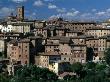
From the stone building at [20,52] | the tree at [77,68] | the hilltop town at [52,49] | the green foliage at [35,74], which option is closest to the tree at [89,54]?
the hilltop town at [52,49]

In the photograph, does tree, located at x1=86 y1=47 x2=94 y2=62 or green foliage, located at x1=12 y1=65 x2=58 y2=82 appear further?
tree, located at x1=86 y1=47 x2=94 y2=62

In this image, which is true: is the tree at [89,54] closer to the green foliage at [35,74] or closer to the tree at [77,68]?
the tree at [77,68]

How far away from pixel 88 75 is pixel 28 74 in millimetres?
4296

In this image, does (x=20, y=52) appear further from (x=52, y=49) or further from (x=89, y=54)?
(x=89, y=54)

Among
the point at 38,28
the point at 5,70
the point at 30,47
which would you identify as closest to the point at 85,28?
the point at 38,28

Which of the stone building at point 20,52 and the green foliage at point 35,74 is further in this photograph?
the stone building at point 20,52

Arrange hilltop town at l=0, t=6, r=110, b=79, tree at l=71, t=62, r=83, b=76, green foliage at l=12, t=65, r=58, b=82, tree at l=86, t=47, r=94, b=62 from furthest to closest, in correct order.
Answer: tree at l=86, t=47, r=94, b=62, hilltop town at l=0, t=6, r=110, b=79, tree at l=71, t=62, r=83, b=76, green foliage at l=12, t=65, r=58, b=82

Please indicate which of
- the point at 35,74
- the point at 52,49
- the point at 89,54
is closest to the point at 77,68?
the point at 35,74

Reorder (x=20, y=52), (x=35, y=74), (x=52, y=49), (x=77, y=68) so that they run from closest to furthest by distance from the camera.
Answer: (x=35, y=74) < (x=77, y=68) < (x=20, y=52) < (x=52, y=49)

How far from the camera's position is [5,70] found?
122ft

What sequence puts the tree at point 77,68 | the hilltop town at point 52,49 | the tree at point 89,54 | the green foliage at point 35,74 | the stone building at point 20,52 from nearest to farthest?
the green foliage at point 35,74, the tree at point 77,68, the hilltop town at point 52,49, the stone building at point 20,52, the tree at point 89,54

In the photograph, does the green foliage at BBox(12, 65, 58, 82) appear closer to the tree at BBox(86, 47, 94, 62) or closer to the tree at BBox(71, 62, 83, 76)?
the tree at BBox(71, 62, 83, 76)

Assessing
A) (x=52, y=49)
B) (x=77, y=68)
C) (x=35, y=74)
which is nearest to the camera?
(x=35, y=74)

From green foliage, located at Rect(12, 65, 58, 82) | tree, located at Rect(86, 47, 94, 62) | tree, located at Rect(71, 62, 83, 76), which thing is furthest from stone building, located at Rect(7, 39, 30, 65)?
tree, located at Rect(86, 47, 94, 62)
